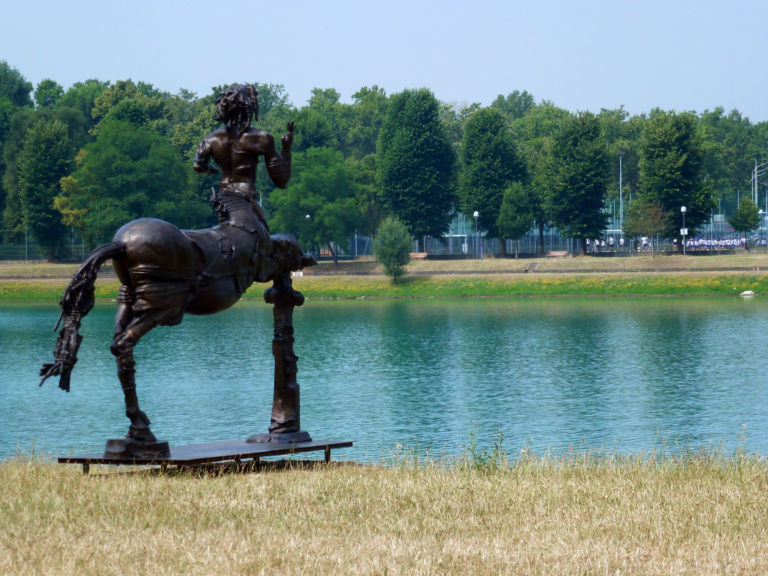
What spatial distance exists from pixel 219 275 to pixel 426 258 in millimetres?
104266

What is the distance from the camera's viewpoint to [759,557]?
9531 mm

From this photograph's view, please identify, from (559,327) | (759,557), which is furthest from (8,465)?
(559,327)

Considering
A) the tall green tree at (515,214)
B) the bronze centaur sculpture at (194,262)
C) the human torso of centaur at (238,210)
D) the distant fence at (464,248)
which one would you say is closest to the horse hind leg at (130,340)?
the bronze centaur sculpture at (194,262)

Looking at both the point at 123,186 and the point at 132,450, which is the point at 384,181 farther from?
the point at 132,450

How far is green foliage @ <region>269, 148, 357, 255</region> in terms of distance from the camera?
116375 millimetres

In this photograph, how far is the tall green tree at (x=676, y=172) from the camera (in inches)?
4385

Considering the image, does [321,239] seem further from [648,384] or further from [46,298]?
[648,384]

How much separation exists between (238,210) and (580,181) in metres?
102

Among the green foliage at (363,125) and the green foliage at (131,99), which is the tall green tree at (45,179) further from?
the green foliage at (363,125)

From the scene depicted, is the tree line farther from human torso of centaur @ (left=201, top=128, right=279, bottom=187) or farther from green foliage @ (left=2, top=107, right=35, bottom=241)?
human torso of centaur @ (left=201, top=128, right=279, bottom=187)

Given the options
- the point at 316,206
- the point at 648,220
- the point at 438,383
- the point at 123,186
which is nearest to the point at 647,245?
the point at 648,220

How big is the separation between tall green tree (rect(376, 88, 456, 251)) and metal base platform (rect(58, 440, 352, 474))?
106 meters

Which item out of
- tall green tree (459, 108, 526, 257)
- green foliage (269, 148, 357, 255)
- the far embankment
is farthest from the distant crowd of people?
green foliage (269, 148, 357, 255)

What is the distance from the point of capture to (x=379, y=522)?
1095 cm
